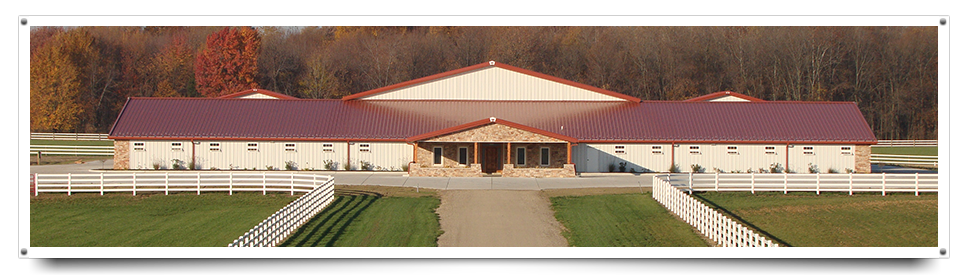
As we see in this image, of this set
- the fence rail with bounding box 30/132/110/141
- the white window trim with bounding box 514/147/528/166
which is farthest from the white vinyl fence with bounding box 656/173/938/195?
the fence rail with bounding box 30/132/110/141

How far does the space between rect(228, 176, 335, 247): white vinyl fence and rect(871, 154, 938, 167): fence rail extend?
36187mm

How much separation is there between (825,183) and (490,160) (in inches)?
649

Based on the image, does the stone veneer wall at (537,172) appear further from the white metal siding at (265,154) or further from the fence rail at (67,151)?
the fence rail at (67,151)

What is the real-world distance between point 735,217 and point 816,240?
4.49m

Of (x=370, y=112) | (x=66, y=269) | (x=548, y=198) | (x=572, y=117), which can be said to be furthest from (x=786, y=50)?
(x=66, y=269)

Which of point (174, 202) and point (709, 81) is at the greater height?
point (709, 81)

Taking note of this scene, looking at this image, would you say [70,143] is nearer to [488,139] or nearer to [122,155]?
[122,155]

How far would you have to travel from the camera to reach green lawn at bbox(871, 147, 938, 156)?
192 ft

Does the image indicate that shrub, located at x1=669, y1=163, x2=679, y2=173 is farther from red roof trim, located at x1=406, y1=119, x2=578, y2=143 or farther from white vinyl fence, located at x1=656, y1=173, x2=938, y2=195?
white vinyl fence, located at x1=656, y1=173, x2=938, y2=195

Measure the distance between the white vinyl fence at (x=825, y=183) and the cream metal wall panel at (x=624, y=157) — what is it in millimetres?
8695

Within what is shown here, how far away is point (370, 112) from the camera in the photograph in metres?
44.4

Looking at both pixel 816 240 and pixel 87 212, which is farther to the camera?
pixel 87 212

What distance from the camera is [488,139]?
38.9 meters

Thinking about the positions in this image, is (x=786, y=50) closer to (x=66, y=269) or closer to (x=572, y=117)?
(x=572, y=117)
